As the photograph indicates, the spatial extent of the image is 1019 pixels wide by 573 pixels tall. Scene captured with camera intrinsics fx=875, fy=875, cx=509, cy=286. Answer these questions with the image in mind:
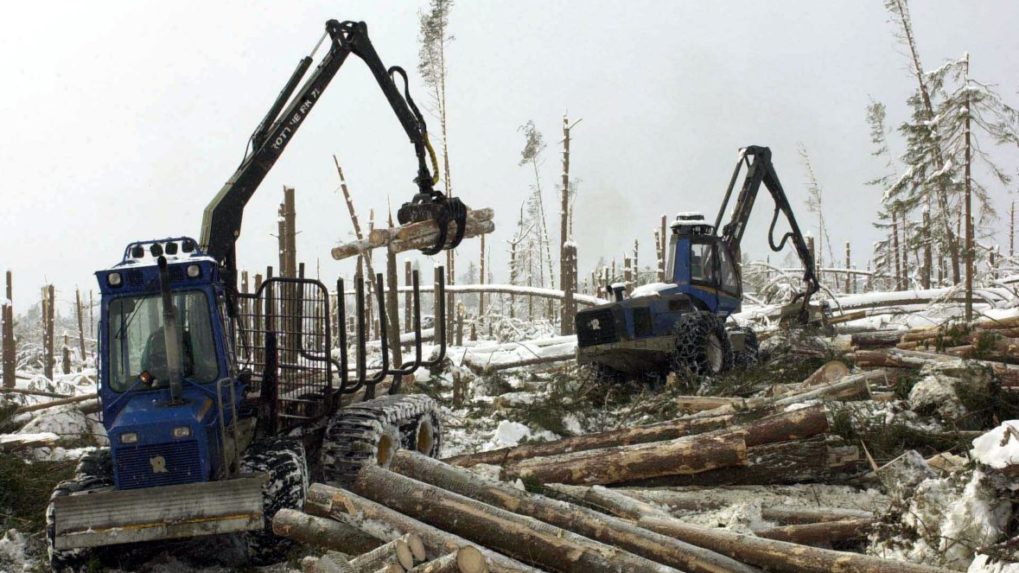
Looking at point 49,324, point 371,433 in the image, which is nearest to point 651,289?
point 371,433

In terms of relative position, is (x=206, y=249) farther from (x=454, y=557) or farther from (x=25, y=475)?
(x=454, y=557)

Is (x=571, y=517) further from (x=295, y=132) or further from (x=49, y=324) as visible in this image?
(x=49, y=324)

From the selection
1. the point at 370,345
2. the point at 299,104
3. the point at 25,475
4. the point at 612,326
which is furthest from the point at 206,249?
the point at 370,345

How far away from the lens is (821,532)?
5.64m

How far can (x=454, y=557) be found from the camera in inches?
183

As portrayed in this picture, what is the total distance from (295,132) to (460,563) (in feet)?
18.6

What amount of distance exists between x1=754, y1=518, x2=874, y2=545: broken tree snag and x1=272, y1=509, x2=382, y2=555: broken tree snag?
99.5 inches

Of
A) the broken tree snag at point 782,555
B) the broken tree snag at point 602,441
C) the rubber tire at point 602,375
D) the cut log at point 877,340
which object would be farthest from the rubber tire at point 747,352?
the broken tree snag at point 782,555

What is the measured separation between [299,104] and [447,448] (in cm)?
484

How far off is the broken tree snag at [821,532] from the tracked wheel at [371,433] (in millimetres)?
3254

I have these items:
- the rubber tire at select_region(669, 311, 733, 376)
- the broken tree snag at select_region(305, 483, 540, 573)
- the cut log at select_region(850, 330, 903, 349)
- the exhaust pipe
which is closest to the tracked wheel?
the broken tree snag at select_region(305, 483, 540, 573)

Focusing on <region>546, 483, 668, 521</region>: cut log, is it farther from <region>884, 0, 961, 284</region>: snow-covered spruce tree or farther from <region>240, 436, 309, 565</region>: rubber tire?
<region>884, 0, 961, 284</region>: snow-covered spruce tree

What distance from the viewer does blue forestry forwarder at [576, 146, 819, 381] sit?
14430 mm

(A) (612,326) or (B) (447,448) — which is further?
(A) (612,326)
